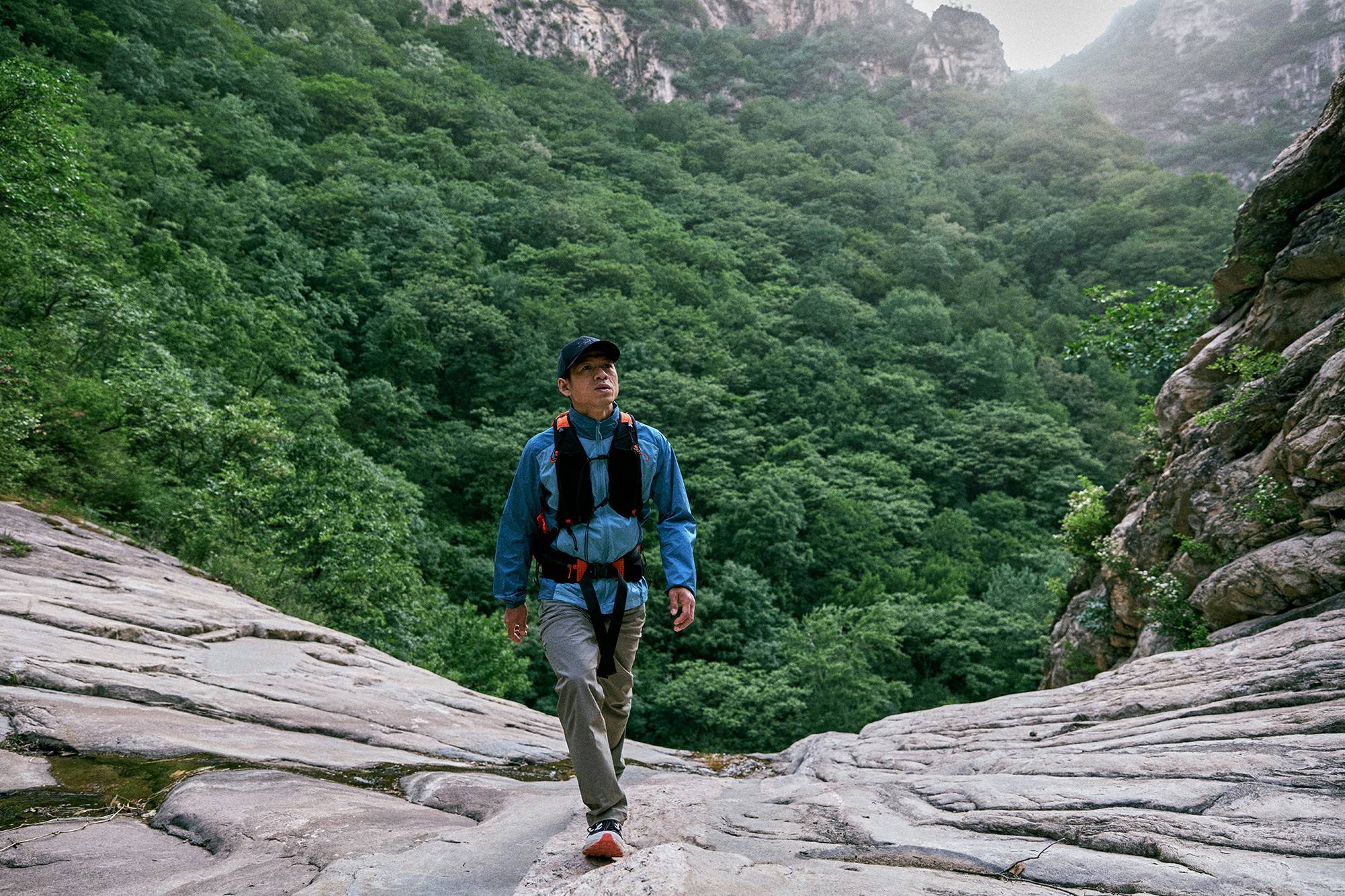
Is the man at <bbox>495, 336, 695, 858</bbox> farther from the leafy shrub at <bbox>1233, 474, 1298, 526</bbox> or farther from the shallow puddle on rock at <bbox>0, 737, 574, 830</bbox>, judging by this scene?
the leafy shrub at <bbox>1233, 474, 1298, 526</bbox>

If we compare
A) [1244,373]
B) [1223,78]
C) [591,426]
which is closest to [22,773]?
[591,426]

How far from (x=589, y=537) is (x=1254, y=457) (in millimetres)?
6949

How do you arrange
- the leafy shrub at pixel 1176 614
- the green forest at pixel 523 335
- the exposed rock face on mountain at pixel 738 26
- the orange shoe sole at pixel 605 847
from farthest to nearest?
the exposed rock face on mountain at pixel 738 26
the green forest at pixel 523 335
the leafy shrub at pixel 1176 614
the orange shoe sole at pixel 605 847

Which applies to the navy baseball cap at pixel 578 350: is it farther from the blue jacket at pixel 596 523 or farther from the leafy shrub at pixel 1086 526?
the leafy shrub at pixel 1086 526

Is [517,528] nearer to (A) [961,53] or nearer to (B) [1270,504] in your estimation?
(B) [1270,504]

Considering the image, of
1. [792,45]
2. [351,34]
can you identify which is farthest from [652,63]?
[351,34]

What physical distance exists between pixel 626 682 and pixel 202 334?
2472 centimetres

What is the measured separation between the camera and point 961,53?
323 feet

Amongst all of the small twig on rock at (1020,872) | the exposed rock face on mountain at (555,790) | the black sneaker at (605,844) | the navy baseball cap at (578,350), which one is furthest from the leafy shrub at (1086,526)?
the black sneaker at (605,844)

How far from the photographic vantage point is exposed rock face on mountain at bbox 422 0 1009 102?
78938mm

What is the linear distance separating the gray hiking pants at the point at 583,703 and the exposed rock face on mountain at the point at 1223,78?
3890 inches

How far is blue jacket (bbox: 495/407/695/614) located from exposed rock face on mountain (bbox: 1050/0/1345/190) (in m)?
98.2

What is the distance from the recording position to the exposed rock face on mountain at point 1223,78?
8500cm

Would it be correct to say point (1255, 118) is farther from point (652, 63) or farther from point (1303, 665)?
point (1303, 665)
